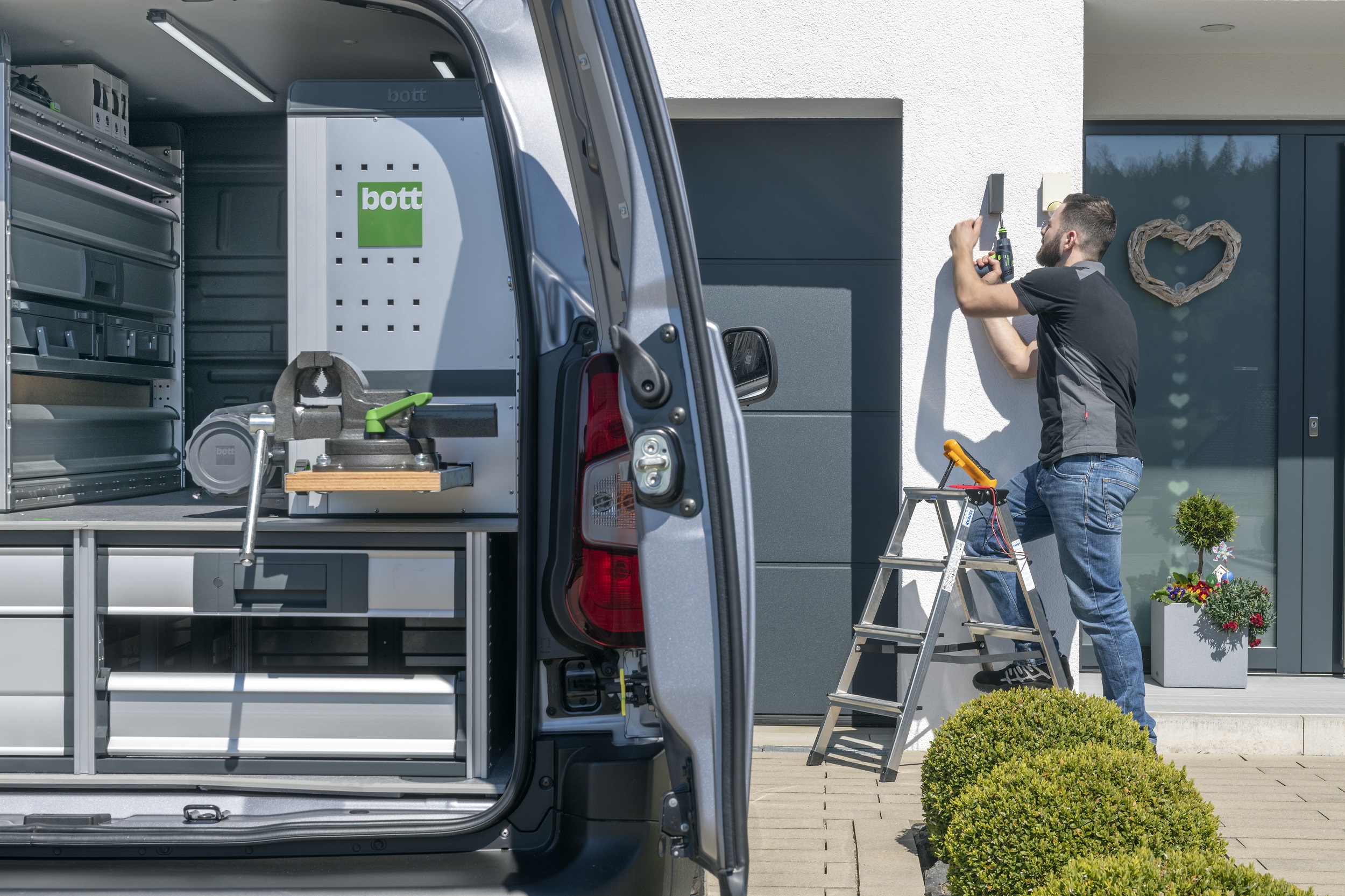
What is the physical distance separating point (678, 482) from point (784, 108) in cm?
342

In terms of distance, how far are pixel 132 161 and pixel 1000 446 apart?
11.2 ft

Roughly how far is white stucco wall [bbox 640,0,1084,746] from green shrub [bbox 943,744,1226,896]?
1835mm

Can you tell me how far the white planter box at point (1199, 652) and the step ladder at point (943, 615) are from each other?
1.03 m

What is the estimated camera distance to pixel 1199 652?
16.3ft

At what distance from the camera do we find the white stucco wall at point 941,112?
443cm

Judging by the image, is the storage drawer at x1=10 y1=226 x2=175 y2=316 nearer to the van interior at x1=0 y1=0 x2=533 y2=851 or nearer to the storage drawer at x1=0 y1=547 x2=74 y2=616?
the van interior at x1=0 y1=0 x2=533 y2=851

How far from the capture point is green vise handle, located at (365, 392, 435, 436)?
7.00ft

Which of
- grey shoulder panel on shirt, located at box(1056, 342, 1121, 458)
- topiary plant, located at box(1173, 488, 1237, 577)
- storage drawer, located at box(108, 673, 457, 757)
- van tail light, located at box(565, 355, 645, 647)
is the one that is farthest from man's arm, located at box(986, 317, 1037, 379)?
storage drawer, located at box(108, 673, 457, 757)

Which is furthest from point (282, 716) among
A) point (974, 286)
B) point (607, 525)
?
point (974, 286)

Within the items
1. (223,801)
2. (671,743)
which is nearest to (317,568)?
(223,801)

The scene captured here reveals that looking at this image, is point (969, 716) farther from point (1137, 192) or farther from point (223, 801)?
point (1137, 192)

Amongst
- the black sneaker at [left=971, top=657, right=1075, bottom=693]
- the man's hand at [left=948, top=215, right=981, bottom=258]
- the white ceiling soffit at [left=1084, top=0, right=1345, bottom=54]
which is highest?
the white ceiling soffit at [left=1084, top=0, right=1345, bottom=54]

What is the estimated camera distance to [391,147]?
8.00ft

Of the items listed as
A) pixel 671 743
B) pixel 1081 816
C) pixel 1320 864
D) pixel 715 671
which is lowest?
pixel 1320 864
